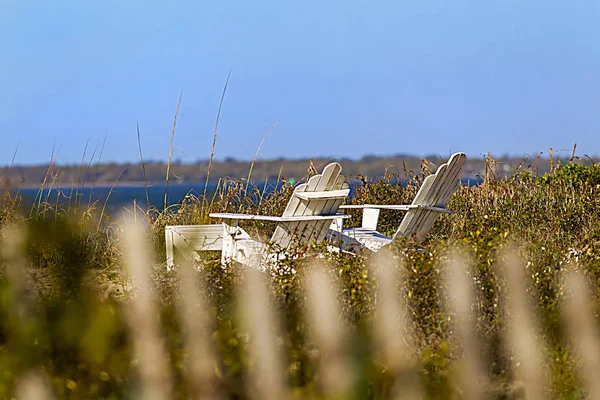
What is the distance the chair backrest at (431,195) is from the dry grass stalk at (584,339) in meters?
2.78

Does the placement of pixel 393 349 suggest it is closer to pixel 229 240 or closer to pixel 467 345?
pixel 467 345

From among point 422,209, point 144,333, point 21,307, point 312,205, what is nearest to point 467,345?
point 144,333

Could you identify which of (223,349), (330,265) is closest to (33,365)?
(223,349)

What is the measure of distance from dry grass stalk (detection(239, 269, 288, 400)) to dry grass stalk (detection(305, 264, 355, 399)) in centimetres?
8

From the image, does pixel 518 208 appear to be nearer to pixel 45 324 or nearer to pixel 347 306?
pixel 347 306

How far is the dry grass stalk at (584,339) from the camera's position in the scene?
5.74 feet

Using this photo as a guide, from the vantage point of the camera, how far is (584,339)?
6.28ft

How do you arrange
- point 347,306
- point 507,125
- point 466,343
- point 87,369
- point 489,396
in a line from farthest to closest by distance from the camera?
point 507,125 < point 347,306 < point 489,396 < point 466,343 < point 87,369

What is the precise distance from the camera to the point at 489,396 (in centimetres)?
228

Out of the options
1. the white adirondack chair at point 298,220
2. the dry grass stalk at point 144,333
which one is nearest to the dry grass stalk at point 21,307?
the dry grass stalk at point 144,333

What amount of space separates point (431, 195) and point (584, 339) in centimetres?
323

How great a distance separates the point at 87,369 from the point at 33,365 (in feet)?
0.49

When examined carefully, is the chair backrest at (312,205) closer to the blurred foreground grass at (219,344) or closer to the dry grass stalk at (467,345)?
the blurred foreground grass at (219,344)

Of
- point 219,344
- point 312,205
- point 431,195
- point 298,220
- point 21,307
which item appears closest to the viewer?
point 21,307
